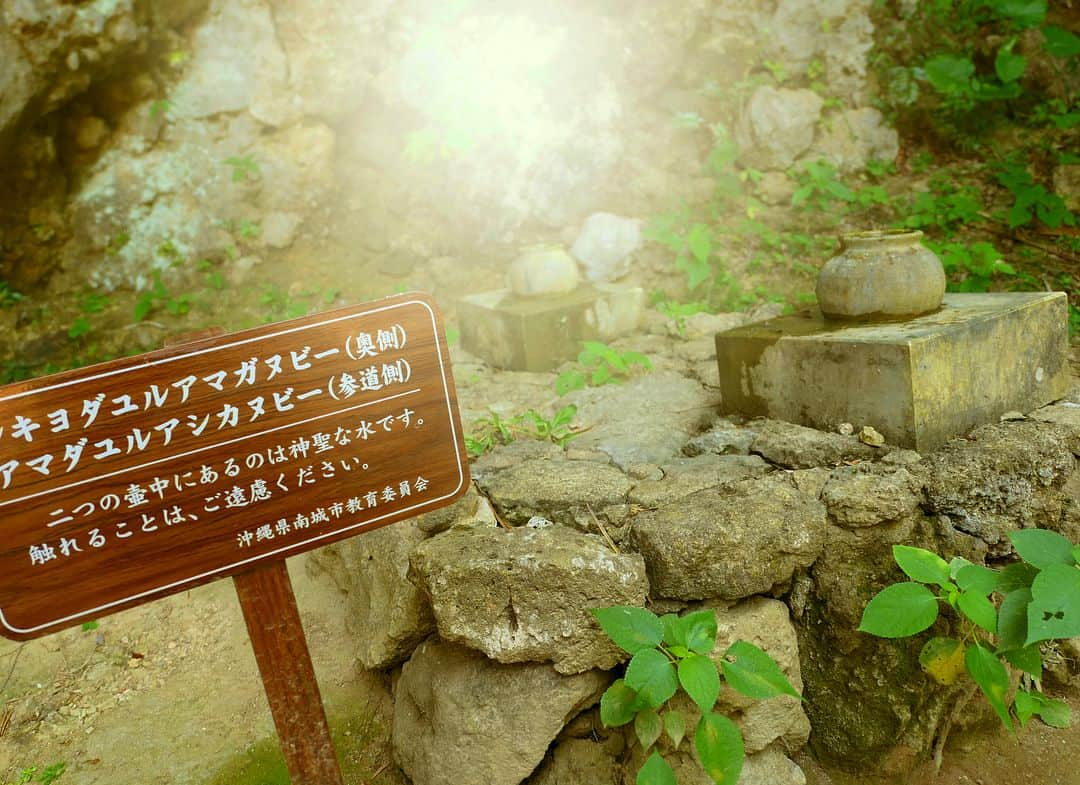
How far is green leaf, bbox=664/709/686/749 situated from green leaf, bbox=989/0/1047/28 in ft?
21.7

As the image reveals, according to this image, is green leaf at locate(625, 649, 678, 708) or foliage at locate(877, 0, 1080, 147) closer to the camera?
green leaf at locate(625, 649, 678, 708)

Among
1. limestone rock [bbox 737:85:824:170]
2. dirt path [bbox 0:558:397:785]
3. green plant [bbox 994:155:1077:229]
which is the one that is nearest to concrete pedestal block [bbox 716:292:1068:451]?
dirt path [bbox 0:558:397:785]

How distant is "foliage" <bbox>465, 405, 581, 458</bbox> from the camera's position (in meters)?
3.62

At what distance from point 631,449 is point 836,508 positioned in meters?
1.01

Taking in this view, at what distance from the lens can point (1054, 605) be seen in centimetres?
202

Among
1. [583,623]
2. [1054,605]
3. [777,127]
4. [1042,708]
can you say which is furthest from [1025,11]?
[583,623]

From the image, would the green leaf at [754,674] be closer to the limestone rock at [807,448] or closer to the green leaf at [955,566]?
the green leaf at [955,566]

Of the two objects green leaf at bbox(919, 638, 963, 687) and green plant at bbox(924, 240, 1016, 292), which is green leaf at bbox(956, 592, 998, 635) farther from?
green plant at bbox(924, 240, 1016, 292)

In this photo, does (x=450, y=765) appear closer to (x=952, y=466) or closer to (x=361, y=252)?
(x=952, y=466)

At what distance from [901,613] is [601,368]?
255cm

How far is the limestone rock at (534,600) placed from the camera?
93.5 inches

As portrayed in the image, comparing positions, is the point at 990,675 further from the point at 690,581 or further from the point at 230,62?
the point at 230,62

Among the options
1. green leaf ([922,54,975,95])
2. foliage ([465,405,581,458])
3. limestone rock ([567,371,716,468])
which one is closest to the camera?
limestone rock ([567,371,716,468])

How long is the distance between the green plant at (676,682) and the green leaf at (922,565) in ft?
1.72
